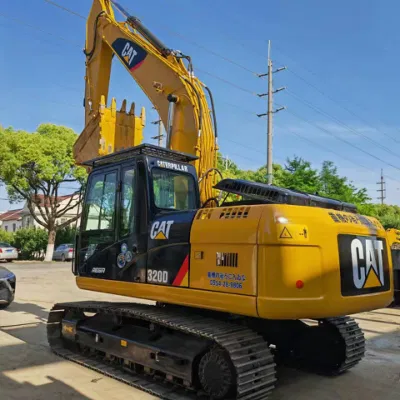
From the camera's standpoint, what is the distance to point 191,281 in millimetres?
4676

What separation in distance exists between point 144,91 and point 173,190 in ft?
8.45

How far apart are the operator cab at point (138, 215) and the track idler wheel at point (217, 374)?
922mm

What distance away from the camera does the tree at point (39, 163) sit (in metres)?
28.0

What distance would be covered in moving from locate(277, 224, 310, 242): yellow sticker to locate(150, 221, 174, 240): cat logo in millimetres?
1409

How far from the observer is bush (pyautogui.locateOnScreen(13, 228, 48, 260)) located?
1319 inches

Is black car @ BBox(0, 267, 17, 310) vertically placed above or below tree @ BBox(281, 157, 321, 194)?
below

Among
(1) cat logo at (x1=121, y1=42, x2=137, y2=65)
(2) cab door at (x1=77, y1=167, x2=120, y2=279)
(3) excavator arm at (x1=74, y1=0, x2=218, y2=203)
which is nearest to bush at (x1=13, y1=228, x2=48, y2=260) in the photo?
(3) excavator arm at (x1=74, y1=0, x2=218, y2=203)

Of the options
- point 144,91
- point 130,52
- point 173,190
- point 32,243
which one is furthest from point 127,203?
point 32,243

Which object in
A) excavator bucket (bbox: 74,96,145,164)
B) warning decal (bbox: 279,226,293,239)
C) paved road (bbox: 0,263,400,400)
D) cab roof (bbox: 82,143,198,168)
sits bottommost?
paved road (bbox: 0,263,400,400)

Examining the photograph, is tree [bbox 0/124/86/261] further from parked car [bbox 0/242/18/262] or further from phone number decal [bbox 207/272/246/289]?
phone number decal [bbox 207/272/246/289]

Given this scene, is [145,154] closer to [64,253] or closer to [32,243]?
[64,253]

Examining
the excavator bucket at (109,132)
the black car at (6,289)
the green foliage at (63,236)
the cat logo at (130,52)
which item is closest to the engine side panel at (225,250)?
the excavator bucket at (109,132)

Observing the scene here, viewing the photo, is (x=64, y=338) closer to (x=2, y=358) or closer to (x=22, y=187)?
(x=2, y=358)

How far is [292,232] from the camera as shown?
4.07 meters
